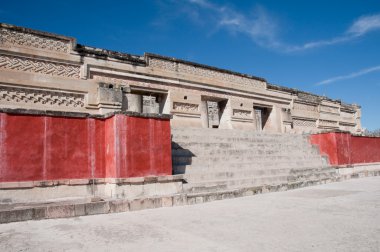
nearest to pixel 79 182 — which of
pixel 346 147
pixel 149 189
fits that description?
pixel 149 189

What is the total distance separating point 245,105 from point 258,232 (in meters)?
11.1

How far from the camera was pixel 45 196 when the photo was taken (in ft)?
16.3

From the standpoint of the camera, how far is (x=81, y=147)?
5.52 metres

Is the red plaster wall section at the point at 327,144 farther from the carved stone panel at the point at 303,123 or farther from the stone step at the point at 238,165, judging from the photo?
the carved stone panel at the point at 303,123

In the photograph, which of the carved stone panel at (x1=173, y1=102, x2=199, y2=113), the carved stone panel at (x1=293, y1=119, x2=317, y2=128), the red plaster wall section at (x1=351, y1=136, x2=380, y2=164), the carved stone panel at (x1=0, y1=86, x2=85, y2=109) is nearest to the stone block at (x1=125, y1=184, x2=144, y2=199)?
the carved stone panel at (x1=0, y1=86, x2=85, y2=109)

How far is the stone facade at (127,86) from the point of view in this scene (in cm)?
820

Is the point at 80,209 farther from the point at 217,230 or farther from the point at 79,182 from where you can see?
the point at 217,230

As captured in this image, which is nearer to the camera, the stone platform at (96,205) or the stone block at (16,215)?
the stone block at (16,215)

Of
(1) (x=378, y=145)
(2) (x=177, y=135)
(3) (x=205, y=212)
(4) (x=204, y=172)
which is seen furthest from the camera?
(1) (x=378, y=145)

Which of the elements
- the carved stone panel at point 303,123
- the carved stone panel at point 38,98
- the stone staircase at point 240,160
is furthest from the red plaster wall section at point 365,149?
the carved stone panel at point 38,98

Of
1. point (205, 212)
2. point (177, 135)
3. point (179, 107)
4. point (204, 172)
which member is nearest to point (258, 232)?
point (205, 212)

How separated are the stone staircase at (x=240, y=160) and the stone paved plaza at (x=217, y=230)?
1499mm

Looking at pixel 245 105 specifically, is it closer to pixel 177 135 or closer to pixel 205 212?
pixel 177 135

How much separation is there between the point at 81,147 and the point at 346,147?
9314 mm
